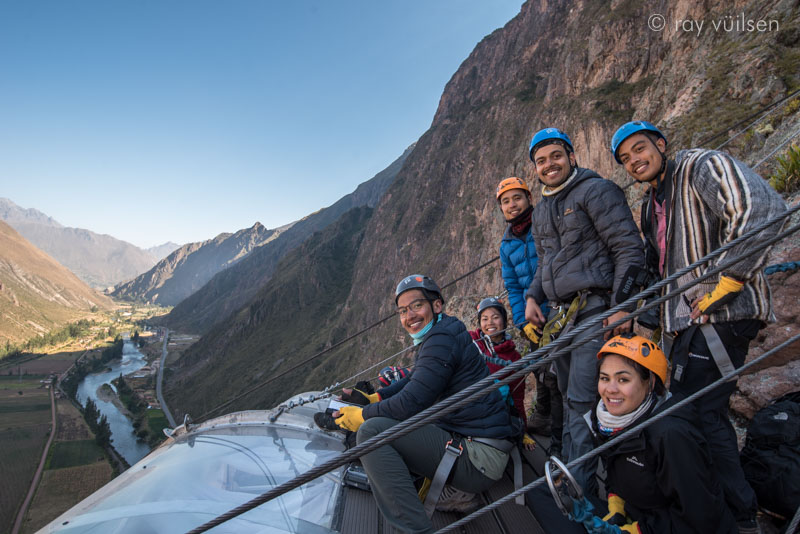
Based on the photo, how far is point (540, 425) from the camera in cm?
465

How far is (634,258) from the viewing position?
9.00 feet

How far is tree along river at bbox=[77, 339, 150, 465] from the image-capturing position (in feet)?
204

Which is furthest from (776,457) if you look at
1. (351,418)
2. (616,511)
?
(351,418)

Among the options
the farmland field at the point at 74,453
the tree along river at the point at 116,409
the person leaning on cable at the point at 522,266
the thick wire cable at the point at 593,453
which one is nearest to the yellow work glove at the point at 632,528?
the thick wire cable at the point at 593,453

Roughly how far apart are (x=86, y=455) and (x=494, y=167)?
78.9 m

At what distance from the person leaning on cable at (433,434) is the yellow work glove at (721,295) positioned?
150cm

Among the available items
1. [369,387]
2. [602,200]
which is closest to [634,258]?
[602,200]

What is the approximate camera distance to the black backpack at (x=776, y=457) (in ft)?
7.45

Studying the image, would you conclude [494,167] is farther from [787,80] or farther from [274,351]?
[274,351]

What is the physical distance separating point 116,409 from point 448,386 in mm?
106503

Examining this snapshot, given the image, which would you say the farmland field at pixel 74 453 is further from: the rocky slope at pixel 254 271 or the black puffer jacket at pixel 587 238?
the rocky slope at pixel 254 271

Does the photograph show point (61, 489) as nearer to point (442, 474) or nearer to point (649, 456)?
point (442, 474)

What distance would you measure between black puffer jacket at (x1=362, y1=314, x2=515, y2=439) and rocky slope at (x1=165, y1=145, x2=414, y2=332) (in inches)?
5748

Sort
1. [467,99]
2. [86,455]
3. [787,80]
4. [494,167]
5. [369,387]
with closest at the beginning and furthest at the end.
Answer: [369,387] < [787,80] < [494,167] < [86,455] < [467,99]
